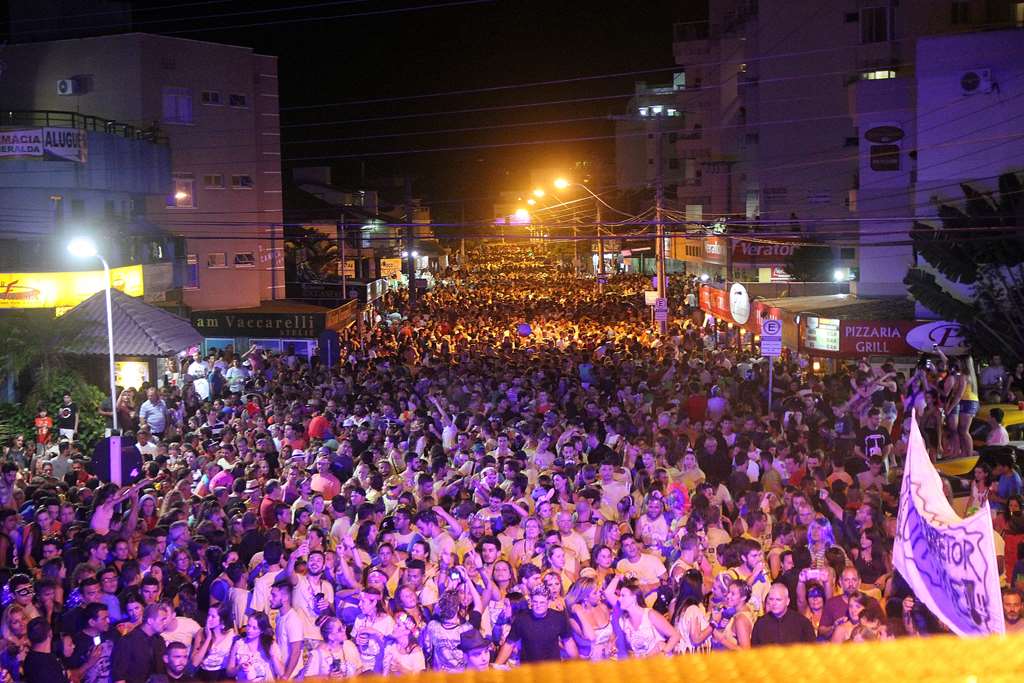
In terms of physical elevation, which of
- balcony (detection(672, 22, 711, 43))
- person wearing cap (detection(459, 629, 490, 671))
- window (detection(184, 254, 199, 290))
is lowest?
person wearing cap (detection(459, 629, 490, 671))

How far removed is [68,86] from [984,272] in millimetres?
25474

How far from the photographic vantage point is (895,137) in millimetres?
30391

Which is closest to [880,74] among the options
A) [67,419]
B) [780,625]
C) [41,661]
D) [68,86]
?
[68,86]

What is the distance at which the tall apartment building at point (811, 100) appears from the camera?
34.1 meters

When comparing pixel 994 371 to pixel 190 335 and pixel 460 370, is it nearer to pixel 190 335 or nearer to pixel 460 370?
pixel 460 370

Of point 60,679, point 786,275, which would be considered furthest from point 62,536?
point 786,275

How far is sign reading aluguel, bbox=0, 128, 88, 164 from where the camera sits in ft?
86.3

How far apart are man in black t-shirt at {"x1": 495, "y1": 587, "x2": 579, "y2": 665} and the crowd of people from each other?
13 millimetres

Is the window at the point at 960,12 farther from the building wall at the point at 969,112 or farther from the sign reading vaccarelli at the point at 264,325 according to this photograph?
the sign reading vaccarelli at the point at 264,325

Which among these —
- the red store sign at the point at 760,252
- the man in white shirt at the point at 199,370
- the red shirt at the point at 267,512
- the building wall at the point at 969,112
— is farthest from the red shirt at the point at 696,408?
the red store sign at the point at 760,252

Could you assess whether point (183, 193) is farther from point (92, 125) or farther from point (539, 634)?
point (539, 634)

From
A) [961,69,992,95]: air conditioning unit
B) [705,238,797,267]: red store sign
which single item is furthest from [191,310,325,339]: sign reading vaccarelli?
[961,69,992,95]: air conditioning unit

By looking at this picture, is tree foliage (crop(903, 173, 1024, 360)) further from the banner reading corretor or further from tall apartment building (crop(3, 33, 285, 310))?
tall apartment building (crop(3, 33, 285, 310))

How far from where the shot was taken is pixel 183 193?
3616 cm
